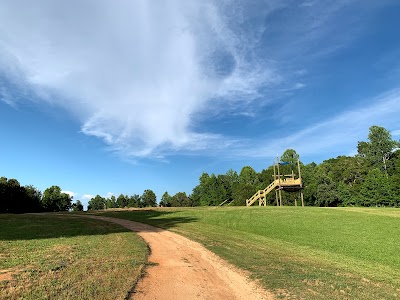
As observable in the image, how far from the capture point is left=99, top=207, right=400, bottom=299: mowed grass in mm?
10656

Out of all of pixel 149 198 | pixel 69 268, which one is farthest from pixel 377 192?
pixel 149 198

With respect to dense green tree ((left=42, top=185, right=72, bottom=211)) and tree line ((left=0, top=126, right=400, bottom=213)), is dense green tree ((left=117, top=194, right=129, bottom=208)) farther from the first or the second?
dense green tree ((left=42, top=185, right=72, bottom=211))

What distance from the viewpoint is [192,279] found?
1088 cm

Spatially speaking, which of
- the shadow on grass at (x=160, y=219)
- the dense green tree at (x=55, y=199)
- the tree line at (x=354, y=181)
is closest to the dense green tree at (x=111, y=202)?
the dense green tree at (x=55, y=199)

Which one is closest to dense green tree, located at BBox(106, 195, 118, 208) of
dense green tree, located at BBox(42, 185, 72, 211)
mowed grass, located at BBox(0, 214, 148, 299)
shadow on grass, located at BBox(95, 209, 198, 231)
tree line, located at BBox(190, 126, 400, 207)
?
dense green tree, located at BBox(42, 185, 72, 211)

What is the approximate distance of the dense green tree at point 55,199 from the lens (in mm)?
109438

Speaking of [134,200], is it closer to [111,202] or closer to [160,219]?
[111,202]

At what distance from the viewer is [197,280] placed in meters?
10.8

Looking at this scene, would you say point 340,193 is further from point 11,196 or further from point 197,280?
point 11,196

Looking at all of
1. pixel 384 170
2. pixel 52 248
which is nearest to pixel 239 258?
pixel 52 248

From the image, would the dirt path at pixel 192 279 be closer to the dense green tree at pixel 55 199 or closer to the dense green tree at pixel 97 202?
the dense green tree at pixel 55 199

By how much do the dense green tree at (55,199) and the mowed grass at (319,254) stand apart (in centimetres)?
9489

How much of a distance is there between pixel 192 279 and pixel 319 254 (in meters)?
10.0

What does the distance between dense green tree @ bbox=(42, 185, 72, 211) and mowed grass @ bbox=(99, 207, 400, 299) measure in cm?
9489
